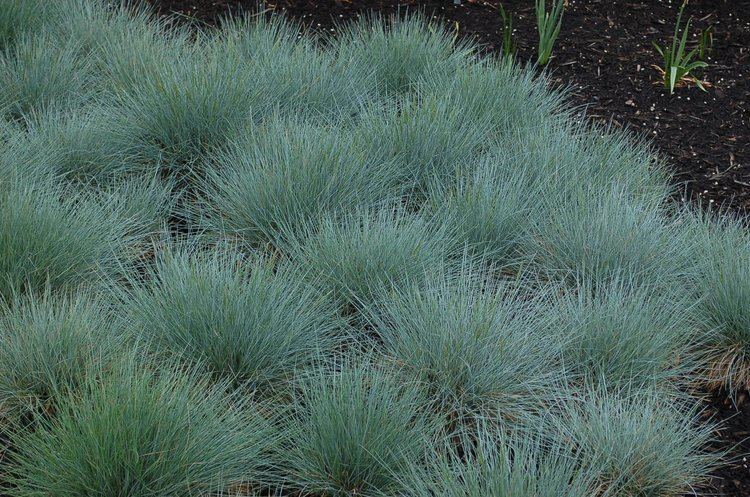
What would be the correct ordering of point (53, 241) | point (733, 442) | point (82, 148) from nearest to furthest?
1. point (733, 442)
2. point (53, 241)
3. point (82, 148)

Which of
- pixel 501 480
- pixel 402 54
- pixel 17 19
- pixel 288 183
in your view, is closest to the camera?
pixel 501 480

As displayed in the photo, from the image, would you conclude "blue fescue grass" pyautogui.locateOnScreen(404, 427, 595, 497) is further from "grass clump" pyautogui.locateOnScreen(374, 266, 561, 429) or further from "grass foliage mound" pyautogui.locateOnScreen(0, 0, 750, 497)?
"grass clump" pyautogui.locateOnScreen(374, 266, 561, 429)

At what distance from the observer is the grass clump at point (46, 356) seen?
259 cm

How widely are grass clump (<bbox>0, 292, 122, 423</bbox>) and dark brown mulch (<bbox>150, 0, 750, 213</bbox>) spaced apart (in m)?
2.76

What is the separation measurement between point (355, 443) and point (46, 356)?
0.96 metres

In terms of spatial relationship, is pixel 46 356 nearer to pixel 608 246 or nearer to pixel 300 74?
pixel 608 246

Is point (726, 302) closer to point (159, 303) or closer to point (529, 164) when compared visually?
point (529, 164)

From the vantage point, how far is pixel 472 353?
274 centimetres

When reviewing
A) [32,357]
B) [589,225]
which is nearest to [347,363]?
[32,357]

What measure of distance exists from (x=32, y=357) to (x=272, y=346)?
2.32 feet

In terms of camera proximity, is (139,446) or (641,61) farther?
(641,61)

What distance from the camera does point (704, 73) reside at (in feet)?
16.5

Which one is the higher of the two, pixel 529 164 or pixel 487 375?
→ pixel 529 164

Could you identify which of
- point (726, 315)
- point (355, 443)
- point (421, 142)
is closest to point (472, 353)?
point (355, 443)
